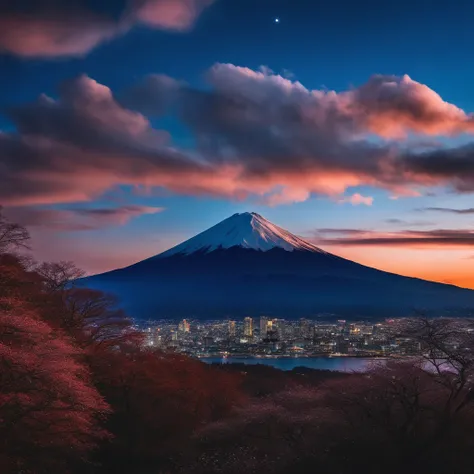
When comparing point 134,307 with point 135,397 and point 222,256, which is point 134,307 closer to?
point 222,256

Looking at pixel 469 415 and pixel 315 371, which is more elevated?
pixel 469 415

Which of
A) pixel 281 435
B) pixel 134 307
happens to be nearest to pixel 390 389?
pixel 281 435

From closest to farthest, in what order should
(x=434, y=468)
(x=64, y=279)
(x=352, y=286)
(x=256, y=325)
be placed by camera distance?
(x=434, y=468) → (x=64, y=279) → (x=256, y=325) → (x=352, y=286)

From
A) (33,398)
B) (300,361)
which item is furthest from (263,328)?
(33,398)

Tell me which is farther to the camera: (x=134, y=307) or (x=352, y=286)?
(x=352, y=286)

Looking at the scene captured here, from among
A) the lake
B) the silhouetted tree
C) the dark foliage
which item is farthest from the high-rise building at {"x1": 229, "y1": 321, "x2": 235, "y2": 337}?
the silhouetted tree

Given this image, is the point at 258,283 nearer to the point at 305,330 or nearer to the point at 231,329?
the point at 231,329

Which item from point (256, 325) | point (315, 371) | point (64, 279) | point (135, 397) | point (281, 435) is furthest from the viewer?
point (256, 325)
